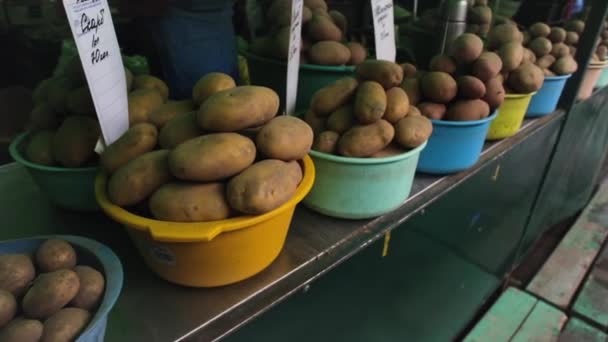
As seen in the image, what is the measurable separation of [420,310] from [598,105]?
1.09 m

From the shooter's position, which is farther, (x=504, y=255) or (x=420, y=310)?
(x=504, y=255)

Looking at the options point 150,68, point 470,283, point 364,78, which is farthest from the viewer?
point 470,283

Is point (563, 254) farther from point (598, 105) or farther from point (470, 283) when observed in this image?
point (470, 283)

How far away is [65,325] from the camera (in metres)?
0.39

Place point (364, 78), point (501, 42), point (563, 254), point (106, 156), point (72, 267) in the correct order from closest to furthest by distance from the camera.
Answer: point (72, 267)
point (106, 156)
point (364, 78)
point (501, 42)
point (563, 254)

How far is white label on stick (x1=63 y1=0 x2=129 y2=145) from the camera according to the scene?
1.65ft

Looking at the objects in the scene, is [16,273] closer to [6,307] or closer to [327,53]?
[6,307]

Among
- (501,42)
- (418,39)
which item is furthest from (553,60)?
(418,39)

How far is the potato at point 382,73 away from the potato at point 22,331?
560 mm

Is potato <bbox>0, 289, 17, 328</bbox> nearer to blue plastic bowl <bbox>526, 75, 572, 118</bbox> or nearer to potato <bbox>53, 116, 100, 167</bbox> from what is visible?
potato <bbox>53, 116, 100, 167</bbox>

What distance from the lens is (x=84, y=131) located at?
0.61 m

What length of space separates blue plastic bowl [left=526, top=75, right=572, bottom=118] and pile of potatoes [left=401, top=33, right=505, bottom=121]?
38 cm

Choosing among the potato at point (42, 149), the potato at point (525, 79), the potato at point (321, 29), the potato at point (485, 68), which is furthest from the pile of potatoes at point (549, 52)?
the potato at point (42, 149)

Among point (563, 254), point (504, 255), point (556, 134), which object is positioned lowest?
point (563, 254)
